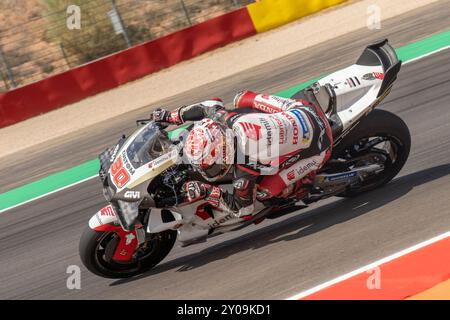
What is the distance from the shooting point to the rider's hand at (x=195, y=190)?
6.05 metres

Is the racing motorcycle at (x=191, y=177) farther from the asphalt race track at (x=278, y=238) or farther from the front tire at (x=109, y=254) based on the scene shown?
the asphalt race track at (x=278, y=238)

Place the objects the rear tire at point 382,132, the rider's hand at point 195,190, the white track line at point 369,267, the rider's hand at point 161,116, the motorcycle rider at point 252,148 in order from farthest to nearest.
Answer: the rear tire at point 382,132 < the rider's hand at point 161,116 < the rider's hand at point 195,190 < the motorcycle rider at point 252,148 < the white track line at point 369,267

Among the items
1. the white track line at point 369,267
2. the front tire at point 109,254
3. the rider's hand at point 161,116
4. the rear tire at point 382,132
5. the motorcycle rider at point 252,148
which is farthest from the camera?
the rear tire at point 382,132

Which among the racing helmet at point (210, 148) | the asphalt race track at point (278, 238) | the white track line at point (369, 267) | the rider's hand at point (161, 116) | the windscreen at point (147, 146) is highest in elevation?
the rider's hand at point (161, 116)

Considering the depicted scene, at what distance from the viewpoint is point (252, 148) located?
6.12 metres

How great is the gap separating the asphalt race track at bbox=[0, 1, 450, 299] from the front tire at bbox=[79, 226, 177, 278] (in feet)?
0.41

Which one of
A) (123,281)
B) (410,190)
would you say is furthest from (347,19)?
(123,281)

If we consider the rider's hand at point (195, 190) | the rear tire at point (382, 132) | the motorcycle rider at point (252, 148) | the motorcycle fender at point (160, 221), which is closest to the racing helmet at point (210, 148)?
the motorcycle rider at point (252, 148)

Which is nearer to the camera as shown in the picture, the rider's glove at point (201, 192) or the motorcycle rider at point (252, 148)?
the motorcycle rider at point (252, 148)

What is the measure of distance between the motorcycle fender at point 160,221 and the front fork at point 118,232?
0.38 ft

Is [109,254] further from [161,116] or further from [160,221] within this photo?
[161,116]

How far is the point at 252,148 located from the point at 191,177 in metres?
0.60

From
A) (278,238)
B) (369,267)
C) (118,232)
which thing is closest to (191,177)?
(118,232)

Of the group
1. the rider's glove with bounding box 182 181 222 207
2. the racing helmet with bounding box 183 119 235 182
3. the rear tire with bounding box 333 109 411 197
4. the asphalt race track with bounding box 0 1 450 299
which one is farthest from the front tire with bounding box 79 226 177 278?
the rear tire with bounding box 333 109 411 197
